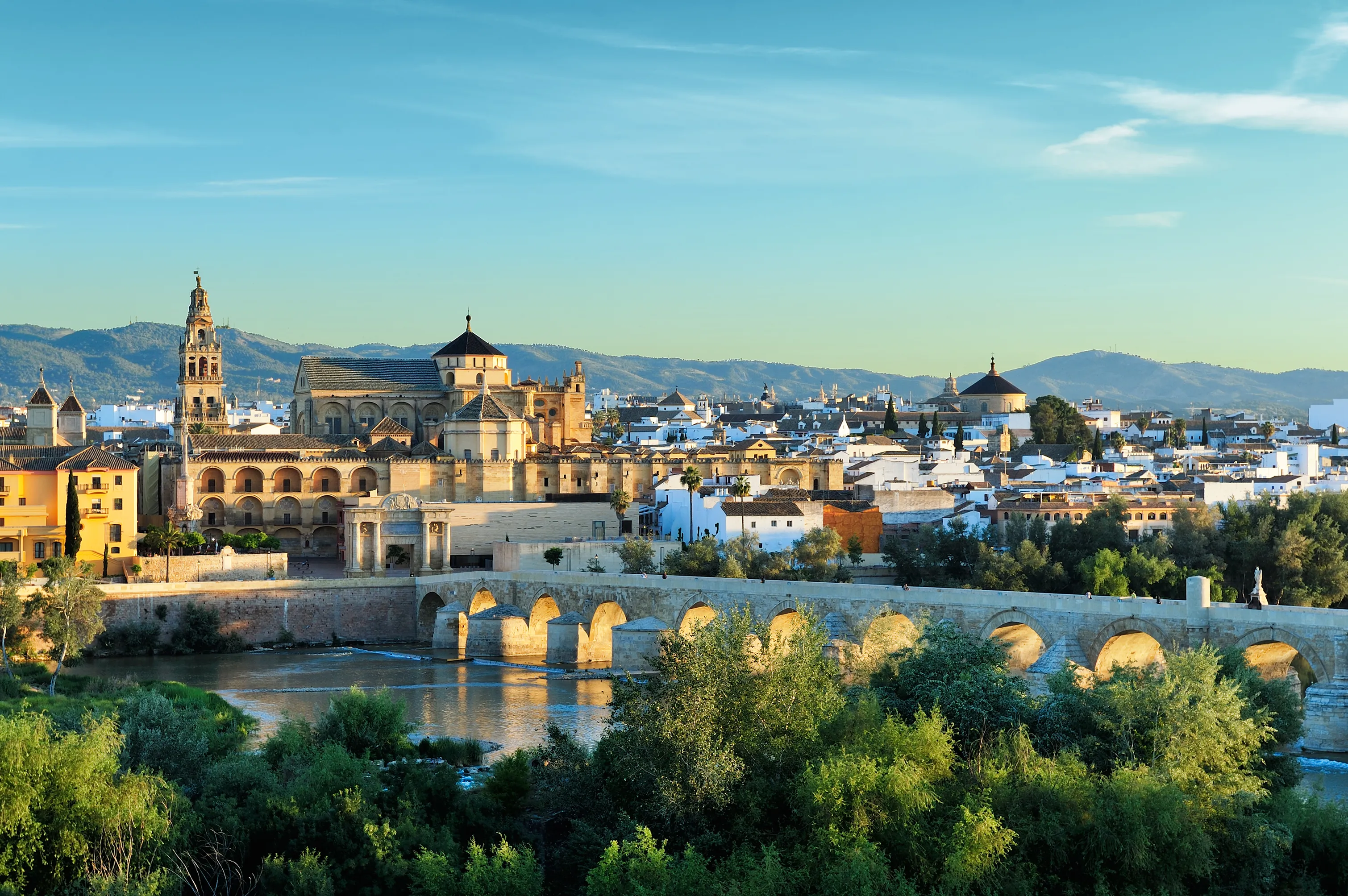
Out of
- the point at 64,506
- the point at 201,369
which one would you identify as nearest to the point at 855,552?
the point at 64,506

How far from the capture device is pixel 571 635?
148ft

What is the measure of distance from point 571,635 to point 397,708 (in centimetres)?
1879

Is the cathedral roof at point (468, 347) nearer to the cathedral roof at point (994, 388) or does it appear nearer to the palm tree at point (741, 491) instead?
the palm tree at point (741, 491)

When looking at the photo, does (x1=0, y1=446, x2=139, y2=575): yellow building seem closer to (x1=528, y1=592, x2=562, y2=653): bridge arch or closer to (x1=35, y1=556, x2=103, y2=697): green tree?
(x1=35, y1=556, x2=103, y2=697): green tree

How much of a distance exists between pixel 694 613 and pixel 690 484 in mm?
19573

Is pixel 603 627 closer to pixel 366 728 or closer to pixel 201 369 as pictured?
pixel 366 728

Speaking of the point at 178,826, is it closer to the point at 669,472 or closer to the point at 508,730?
the point at 508,730

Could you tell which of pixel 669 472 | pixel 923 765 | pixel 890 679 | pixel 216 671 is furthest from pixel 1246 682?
pixel 669 472

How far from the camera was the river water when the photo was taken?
32.9 meters

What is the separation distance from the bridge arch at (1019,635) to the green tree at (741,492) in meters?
17.9

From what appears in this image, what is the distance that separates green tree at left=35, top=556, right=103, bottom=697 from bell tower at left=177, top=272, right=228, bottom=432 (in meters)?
33.1

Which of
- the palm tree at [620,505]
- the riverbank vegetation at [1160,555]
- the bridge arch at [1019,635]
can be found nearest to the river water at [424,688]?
the bridge arch at [1019,635]

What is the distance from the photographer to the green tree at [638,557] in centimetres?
5147

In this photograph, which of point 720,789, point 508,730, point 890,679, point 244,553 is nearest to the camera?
point 720,789
